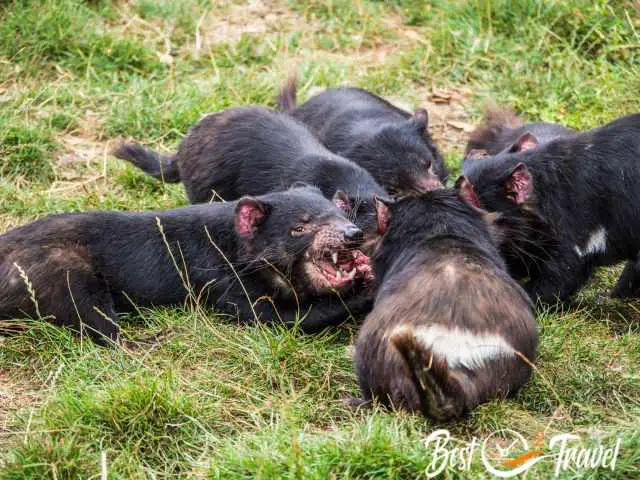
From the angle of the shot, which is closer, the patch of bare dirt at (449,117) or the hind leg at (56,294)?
the hind leg at (56,294)

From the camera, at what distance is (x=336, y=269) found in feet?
15.8

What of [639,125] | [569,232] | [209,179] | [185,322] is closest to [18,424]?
[185,322]

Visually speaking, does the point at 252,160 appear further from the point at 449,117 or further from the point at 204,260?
the point at 449,117

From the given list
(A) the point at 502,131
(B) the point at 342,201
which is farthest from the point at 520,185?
(A) the point at 502,131

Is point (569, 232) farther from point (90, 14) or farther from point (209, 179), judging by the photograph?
point (90, 14)

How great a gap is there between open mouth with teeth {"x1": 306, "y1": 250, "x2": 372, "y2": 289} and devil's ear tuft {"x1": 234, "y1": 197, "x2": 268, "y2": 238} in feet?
1.03

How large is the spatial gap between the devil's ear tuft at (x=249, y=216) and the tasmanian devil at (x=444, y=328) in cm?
96

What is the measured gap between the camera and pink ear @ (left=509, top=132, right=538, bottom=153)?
5.29 m

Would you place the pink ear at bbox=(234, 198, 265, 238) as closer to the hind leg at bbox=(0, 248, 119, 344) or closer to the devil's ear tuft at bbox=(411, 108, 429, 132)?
the hind leg at bbox=(0, 248, 119, 344)

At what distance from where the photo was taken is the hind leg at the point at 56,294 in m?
4.57

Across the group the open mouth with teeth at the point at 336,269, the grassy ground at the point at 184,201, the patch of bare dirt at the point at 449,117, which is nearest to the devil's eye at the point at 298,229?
the open mouth with teeth at the point at 336,269

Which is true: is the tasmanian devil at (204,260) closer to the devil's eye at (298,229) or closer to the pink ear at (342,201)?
the devil's eye at (298,229)

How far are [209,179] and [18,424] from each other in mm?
Answer: 2236

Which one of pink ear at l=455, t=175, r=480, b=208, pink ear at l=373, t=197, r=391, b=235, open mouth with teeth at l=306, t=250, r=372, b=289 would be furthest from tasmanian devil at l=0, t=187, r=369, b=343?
pink ear at l=455, t=175, r=480, b=208
